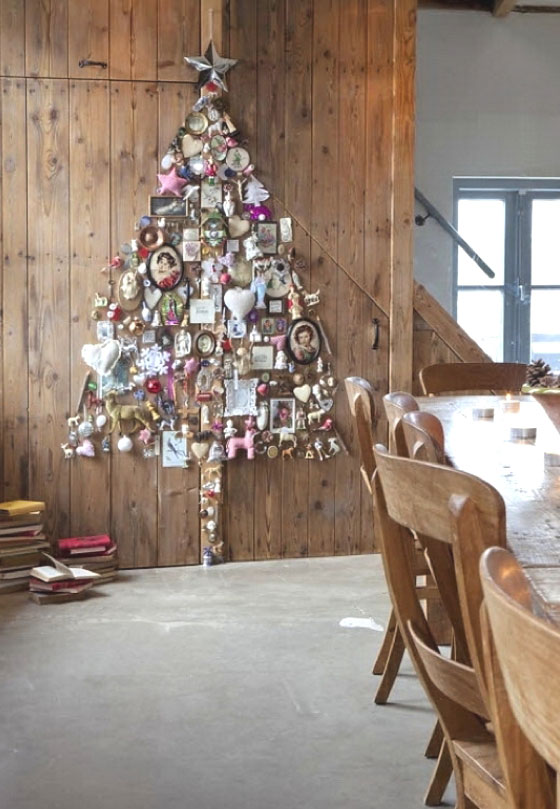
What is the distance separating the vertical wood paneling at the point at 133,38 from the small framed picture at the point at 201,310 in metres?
1.02

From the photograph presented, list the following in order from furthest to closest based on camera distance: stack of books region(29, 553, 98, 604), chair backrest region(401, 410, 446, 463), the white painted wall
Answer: the white painted wall → stack of books region(29, 553, 98, 604) → chair backrest region(401, 410, 446, 463)

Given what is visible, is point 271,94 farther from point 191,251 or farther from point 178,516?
point 178,516

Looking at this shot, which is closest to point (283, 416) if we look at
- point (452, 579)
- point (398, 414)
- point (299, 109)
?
point (299, 109)

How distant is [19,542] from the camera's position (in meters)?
4.55

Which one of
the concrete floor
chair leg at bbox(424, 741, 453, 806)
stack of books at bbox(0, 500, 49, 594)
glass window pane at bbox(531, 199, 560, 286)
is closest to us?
chair leg at bbox(424, 741, 453, 806)

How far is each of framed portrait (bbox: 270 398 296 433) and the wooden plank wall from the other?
0.59 feet

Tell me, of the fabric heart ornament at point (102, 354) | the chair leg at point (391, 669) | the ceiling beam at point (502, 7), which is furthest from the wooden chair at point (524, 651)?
the ceiling beam at point (502, 7)

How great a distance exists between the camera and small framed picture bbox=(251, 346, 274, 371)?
16.2 feet

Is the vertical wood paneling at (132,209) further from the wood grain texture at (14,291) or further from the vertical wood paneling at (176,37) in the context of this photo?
the wood grain texture at (14,291)

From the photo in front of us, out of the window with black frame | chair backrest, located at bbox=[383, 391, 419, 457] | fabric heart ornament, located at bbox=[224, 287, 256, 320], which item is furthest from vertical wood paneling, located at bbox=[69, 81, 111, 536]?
the window with black frame

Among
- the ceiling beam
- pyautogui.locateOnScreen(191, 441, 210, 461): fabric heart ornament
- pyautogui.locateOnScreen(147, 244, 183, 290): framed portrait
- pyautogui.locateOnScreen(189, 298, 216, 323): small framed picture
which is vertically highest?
the ceiling beam

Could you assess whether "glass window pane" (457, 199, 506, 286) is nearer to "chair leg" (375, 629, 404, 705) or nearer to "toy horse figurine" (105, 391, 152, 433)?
"toy horse figurine" (105, 391, 152, 433)

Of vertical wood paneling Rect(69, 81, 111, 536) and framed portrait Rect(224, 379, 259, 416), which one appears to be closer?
vertical wood paneling Rect(69, 81, 111, 536)

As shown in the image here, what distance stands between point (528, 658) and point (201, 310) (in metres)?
4.17
